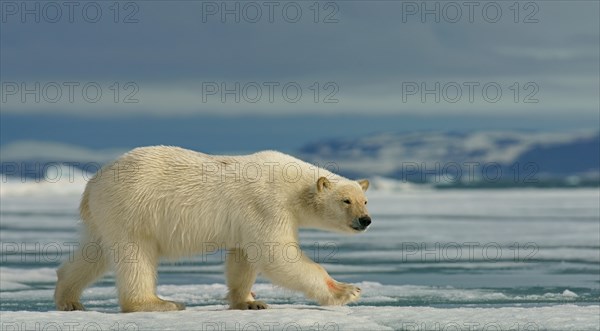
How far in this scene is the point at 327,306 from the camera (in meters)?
7.39

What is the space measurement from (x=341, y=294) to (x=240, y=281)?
961 millimetres

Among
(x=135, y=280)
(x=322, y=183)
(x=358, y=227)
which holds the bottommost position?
(x=135, y=280)

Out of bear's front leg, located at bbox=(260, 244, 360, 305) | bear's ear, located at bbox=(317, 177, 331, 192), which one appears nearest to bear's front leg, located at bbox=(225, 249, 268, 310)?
bear's front leg, located at bbox=(260, 244, 360, 305)

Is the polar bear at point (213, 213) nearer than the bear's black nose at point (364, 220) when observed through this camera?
Yes

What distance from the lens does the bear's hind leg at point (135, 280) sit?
7.39 metres

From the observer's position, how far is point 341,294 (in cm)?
731

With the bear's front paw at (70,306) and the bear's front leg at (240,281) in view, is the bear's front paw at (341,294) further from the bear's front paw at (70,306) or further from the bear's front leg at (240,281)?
the bear's front paw at (70,306)

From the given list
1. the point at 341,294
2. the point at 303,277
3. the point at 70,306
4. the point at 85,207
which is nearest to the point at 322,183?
the point at 303,277

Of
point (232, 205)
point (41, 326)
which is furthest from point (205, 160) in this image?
point (41, 326)

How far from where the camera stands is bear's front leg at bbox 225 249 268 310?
25.6 ft

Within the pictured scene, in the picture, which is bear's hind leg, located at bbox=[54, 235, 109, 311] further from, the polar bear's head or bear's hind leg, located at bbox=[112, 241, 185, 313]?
the polar bear's head

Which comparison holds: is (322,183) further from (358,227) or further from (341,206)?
(358,227)

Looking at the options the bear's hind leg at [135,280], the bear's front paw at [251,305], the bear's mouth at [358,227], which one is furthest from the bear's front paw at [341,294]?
the bear's hind leg at [135,280]

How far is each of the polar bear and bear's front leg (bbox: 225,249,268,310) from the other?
152 millimetres
